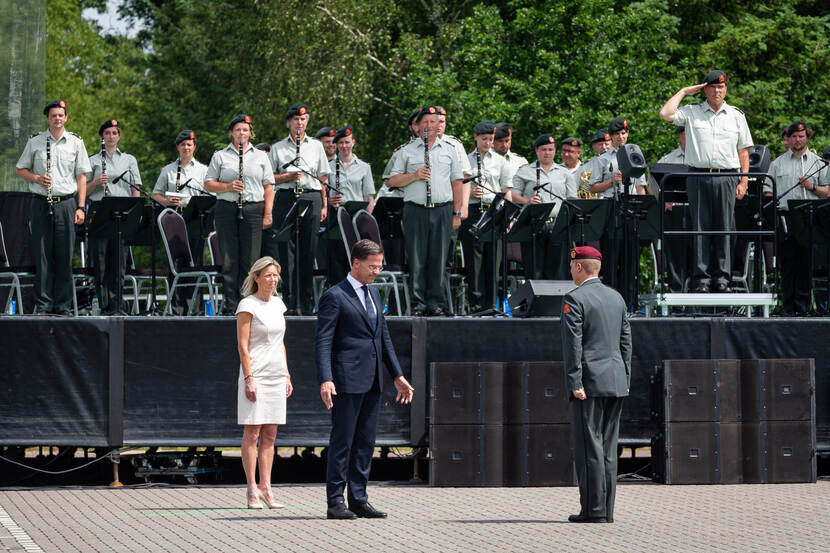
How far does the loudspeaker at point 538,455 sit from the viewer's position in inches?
491

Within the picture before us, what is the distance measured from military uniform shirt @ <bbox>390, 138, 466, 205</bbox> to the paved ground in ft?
9.56

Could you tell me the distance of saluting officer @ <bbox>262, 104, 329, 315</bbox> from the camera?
45.9 feet

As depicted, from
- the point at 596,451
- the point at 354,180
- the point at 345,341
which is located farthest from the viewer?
the point at 354,180

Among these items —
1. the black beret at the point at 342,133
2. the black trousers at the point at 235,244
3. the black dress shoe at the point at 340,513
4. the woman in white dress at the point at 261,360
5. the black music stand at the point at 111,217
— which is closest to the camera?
the black dress shoe at the point at 340,513

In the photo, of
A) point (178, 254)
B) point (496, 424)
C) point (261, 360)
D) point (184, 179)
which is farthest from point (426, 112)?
point (261, 360)

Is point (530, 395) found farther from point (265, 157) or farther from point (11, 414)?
point (11, 414)

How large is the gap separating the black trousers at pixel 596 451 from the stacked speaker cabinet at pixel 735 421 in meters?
2.66

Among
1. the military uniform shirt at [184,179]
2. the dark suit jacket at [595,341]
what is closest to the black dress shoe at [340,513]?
the dark suit jacket at [595,341]

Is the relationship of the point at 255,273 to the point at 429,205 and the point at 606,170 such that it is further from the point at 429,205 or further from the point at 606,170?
the point at 606,170

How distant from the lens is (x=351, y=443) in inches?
392

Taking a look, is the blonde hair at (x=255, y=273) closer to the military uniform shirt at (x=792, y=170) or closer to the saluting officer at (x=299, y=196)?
the saluting officer at (x=299, y=196)

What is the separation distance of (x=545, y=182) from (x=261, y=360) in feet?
19.6

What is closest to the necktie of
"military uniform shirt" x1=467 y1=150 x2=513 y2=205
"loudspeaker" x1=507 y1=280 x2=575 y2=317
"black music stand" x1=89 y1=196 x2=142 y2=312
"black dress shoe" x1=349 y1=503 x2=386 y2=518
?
"black dress shoe" x1=349 y1=503 x2=386 y2=518

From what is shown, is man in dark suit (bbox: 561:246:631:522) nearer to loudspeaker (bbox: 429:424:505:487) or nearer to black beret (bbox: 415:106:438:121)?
loudspeaker (bbox: 429:424:505:487)
